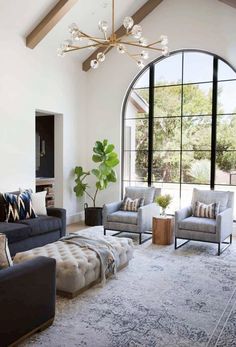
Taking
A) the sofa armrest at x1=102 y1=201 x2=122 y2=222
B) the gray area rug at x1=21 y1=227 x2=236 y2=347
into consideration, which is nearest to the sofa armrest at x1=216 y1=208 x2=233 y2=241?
the gray area rug at x1=21 y1=227 x2=236 y2=347

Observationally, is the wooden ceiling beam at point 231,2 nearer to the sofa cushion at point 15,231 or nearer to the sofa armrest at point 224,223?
the sofa armrest at point 224,223

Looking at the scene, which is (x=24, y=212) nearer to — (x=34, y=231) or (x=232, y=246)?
(x=34, y=231)

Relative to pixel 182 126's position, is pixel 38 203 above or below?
below

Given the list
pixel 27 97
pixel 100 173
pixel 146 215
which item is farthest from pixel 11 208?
pixel 100 173

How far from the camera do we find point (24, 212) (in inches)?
215

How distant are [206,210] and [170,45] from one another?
3.43 meters

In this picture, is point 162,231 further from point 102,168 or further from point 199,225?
point 102,168

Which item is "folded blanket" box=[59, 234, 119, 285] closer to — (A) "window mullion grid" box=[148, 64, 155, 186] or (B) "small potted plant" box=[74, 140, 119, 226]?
(B) "small potted plant" box=[74, 140, 119, 226]

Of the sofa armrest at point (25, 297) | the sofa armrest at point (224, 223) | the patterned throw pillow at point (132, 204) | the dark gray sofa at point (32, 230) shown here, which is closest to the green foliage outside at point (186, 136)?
the patterned throw pillow at point (132, 204)

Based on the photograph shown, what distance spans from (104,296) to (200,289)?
43.8 inches

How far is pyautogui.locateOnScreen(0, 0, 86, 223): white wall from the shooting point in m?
5.87

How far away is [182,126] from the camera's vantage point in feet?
23.7

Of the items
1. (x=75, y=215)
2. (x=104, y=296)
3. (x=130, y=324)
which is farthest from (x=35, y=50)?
(x=130, y=324)

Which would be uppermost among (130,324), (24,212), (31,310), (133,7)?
(133,7)
